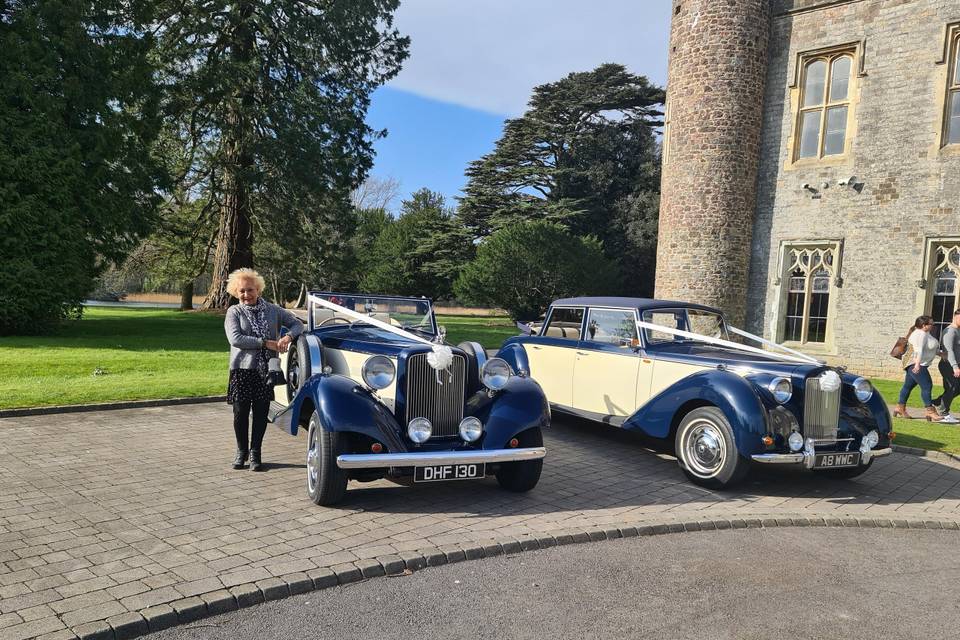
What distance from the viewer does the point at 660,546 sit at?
4.93 meters

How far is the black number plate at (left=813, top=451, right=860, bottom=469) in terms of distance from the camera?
6.23 m

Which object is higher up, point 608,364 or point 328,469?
point 608,364

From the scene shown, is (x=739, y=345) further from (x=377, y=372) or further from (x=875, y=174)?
(x=875, y=174)

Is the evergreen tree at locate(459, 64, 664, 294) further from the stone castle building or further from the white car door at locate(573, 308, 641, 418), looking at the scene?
the white car door at locate(573, 308, 641, 418)

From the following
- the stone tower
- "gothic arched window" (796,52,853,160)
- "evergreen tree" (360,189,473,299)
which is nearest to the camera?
"gothic arched window" (796,52,853,160)

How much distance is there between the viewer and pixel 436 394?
570cm

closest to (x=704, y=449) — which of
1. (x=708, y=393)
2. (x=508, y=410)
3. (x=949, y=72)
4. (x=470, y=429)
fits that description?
(x=708, y=393)

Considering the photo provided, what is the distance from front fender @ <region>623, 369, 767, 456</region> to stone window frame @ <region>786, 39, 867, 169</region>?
1244 cm

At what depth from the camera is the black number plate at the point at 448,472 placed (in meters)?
5.25

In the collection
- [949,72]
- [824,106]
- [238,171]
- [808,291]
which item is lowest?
[808,291]

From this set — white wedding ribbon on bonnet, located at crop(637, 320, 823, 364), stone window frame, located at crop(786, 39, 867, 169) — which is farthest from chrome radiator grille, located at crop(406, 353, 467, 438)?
stone window frame, located at crop(786, 39, 867, 169)

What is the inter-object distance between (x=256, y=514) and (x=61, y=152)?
15819mm

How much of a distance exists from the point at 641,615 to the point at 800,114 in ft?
55.4

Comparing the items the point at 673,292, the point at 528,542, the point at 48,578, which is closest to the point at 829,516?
the point at 528,542
